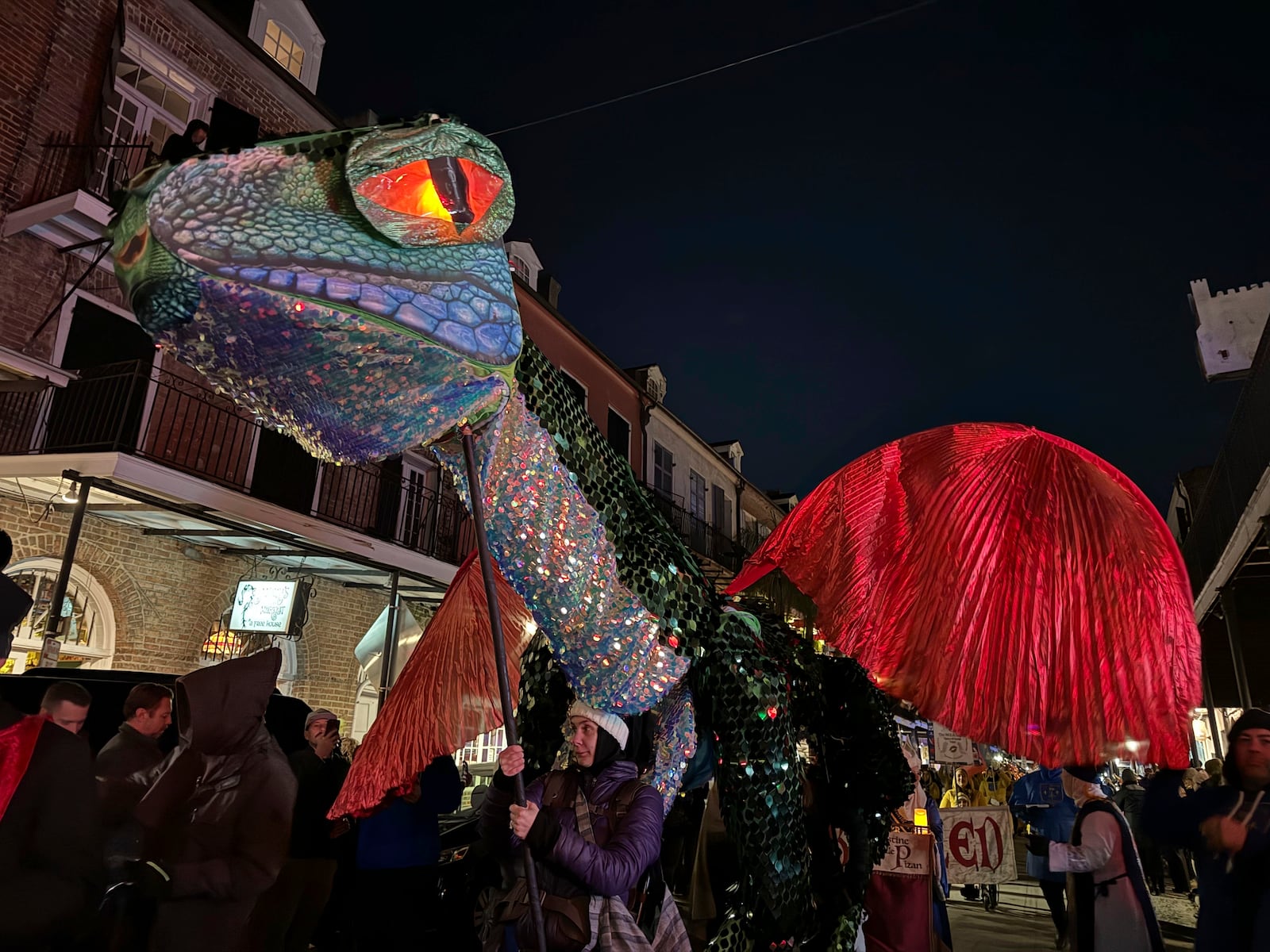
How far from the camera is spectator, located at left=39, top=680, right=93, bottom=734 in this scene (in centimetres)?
320

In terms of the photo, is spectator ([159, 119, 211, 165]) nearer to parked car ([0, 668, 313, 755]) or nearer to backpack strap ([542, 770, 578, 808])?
backpack strap ([542, 770, 578, 808])

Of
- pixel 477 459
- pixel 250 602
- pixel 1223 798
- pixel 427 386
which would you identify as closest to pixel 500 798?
pixel 477 459

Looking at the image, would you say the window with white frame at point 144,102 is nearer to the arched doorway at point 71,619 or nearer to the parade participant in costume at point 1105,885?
the arched doorway at point 71,619

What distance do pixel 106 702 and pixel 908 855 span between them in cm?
453

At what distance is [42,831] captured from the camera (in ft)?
5.26

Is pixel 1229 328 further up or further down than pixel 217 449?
further up

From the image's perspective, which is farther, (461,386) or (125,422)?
(125,422)

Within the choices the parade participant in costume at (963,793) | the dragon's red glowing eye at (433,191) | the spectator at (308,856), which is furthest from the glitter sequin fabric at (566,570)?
the parade participant in costume at (963,793)

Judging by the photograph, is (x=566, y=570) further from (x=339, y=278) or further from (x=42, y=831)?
(x=42, y=831)

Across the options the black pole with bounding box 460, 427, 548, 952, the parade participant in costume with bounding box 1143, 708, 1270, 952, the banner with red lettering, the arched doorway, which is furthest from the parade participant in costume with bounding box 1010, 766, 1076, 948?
the arched doorway

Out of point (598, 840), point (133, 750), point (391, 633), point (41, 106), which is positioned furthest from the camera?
point (391, 633)

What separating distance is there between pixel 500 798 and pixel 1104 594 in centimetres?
182

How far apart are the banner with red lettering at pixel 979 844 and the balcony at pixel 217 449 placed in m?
4.99

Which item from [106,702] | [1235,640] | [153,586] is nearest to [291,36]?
[153,586]
